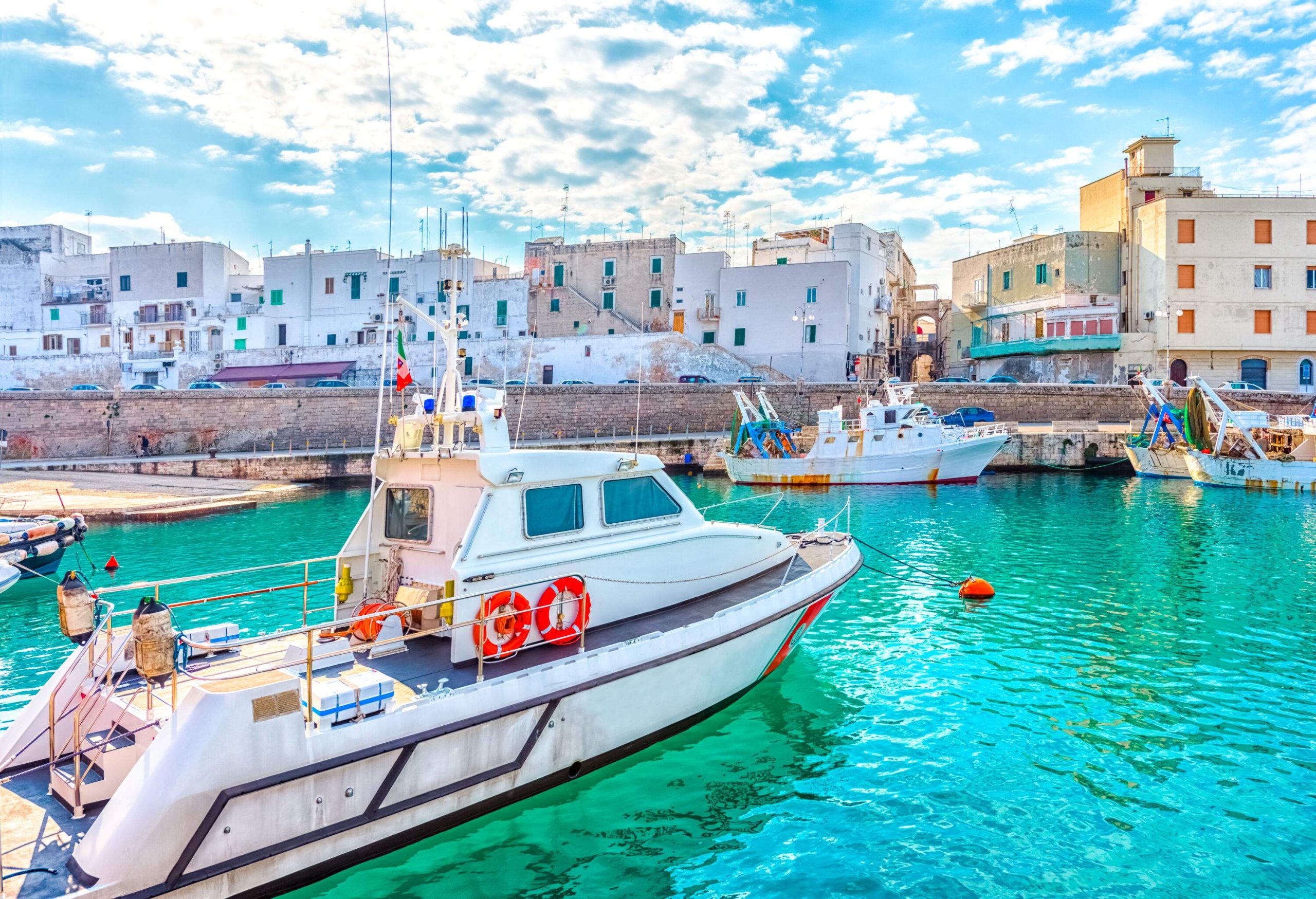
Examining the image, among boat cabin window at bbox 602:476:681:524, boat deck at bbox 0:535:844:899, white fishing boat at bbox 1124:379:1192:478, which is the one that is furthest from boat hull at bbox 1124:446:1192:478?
boat cabin window at bbox 602:476:681:524

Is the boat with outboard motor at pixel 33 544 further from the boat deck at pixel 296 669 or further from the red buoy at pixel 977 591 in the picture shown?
the red buoy at pixel 977 591

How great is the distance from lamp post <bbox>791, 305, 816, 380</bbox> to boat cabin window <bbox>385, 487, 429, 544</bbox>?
3774 cm

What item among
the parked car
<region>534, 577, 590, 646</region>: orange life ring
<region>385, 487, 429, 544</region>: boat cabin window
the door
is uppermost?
the door

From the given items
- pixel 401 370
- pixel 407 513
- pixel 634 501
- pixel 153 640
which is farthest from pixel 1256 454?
pixel 153 640

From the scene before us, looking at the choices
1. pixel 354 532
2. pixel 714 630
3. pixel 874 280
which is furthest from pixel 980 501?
pixel 874 280

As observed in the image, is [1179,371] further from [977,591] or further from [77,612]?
[77,612]

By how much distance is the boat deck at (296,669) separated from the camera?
448 centimetres

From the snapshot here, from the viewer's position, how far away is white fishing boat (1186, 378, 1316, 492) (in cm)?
2691

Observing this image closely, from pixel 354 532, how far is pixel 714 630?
3.52 meters

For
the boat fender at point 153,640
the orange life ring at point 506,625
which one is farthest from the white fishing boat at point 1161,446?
the boat fender at point 153,640

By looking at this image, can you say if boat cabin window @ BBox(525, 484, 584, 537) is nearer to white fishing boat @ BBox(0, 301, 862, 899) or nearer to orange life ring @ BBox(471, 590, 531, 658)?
white fishing boat @ BBox(0, 301, 862, 899)

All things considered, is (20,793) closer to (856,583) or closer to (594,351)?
(856,583)

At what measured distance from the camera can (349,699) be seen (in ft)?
17.9

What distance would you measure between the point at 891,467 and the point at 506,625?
24.8 metres
